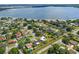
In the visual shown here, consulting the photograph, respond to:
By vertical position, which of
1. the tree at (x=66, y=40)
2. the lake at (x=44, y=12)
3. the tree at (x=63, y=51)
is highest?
the lake at (x=44, y=12)

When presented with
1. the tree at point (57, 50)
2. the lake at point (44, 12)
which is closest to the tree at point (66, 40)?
Answer: the tree at point (57, 50)

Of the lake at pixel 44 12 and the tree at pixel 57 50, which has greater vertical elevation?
the lake at pixel 44 12

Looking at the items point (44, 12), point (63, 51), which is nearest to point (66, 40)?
point (63, 51)

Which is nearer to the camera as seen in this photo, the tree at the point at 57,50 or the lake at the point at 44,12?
the tree at the point at 57,50

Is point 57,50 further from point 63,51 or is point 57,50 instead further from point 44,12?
point 44,12

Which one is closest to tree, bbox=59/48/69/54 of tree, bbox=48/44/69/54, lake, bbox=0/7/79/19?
tree, bbox=48/44/69/54

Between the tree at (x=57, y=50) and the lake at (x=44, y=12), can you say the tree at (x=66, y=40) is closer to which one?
the tree at (x=57, y=50)
